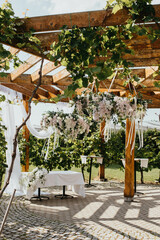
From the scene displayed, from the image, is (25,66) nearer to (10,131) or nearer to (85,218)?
(10,131)

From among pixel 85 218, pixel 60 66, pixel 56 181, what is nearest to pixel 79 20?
pixel 60 66

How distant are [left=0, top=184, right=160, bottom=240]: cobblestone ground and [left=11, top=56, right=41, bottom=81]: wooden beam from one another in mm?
2662

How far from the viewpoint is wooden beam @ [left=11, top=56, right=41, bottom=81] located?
4.96 m

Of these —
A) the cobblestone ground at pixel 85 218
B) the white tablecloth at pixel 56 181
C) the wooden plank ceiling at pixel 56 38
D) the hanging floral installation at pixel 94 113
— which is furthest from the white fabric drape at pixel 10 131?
the hanging floral installation at pixel 94 113

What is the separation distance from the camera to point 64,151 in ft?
31.4

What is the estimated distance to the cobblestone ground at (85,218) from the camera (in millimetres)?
3941

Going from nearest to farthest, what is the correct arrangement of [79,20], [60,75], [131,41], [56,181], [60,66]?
[79,20] < [131,41] < [60,66] < [60,75] < [56,181]

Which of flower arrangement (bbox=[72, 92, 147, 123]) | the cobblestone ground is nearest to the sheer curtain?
the cobblestone ground

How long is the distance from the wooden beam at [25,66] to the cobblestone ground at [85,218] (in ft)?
8.73

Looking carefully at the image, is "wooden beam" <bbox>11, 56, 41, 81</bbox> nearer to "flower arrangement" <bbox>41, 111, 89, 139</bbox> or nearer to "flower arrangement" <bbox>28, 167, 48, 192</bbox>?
"flower arrangement" <bbox>41, 111, 89, 139</bbox>

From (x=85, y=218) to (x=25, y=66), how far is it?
3230 mm

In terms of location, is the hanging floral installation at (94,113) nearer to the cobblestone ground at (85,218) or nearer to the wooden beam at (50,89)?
the cobblestone ground at (85,218)

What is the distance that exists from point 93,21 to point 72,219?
11.5 feet

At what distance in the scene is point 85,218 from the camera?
16.0 ft
